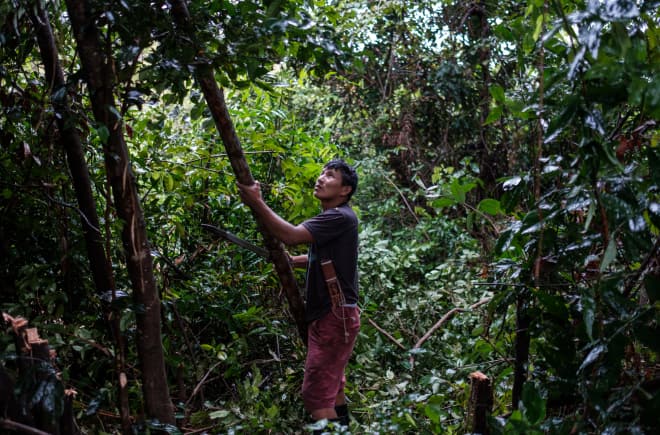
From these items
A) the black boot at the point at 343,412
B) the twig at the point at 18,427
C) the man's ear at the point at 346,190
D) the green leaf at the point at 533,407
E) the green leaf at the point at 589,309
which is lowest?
the black boot at the point at 343,412

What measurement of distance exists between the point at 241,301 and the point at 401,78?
4.55 metres

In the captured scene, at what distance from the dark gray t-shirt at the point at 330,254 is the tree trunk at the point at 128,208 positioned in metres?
1.19

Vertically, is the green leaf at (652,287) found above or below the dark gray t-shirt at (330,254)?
below

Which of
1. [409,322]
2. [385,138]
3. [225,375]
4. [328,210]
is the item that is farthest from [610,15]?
[385,138]

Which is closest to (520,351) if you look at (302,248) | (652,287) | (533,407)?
(533,407)

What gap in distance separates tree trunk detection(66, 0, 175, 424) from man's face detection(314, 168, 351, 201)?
1.48 metres

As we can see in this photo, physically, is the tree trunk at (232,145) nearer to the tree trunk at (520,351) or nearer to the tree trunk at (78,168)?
the tree trunk at (78,168)

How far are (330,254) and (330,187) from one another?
375 millimetres

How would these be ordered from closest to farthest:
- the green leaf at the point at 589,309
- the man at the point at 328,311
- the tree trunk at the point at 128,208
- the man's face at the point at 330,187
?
the green leaf at the point at 589,309, the tree trunk at the point at 128,208, the man at the point at 328,311, the man's face at the point at 330,187

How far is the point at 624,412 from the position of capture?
1.61 m

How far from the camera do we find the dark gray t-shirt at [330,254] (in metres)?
3.14

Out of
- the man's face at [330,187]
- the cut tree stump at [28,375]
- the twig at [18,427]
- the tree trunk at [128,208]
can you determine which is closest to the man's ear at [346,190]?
the man's face at [330,187]

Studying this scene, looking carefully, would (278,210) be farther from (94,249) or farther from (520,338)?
(520,338)

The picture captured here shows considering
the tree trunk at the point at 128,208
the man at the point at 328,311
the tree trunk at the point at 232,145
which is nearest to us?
the tree trunk at the point at 128,208
